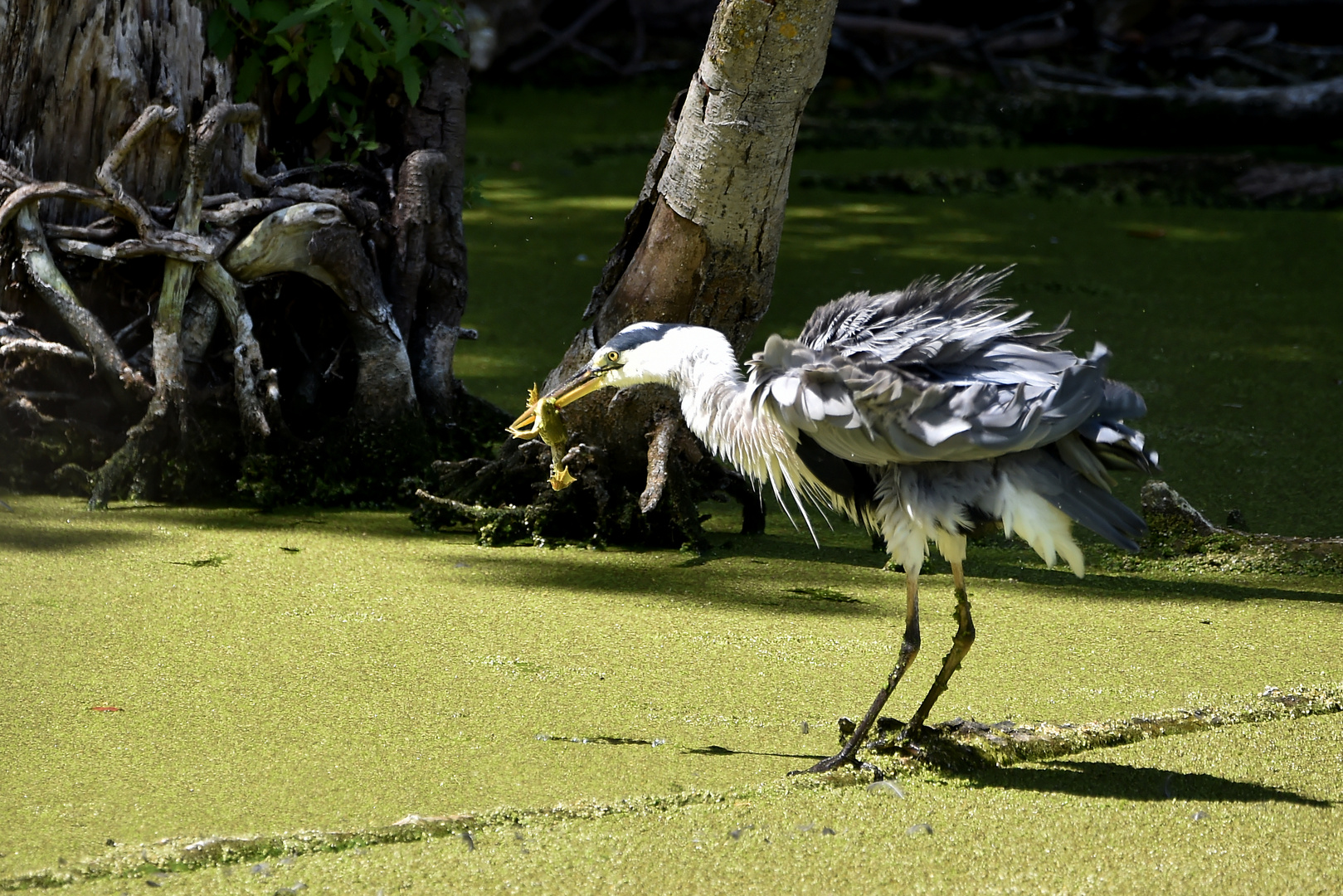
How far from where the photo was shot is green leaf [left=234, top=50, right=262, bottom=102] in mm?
3475

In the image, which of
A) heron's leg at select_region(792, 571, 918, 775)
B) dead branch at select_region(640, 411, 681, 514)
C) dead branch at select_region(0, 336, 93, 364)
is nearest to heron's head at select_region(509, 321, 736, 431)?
dead branch at select_region(640, 411, 681, 514)

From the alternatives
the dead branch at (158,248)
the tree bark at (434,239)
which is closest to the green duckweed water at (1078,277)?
the tree bark at (434,239)

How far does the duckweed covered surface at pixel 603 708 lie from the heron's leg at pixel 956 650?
13 cm

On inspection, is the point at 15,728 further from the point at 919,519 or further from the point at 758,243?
the point at 758,243

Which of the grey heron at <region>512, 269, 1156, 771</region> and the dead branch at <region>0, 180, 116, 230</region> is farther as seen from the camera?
the dead branch at <region>0, 180, 116, 230</region>

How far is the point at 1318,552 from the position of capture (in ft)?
10.3

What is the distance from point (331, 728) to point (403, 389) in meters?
1.49

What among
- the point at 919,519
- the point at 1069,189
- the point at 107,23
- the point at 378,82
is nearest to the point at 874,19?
the point at 1069,189

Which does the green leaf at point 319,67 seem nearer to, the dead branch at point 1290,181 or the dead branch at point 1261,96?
the dead branch at point 1290,181

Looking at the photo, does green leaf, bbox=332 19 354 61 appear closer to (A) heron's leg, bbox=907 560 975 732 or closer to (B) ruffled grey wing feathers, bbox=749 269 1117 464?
(B) ruffled grey wing feathers, bbox=749 269 1117 464

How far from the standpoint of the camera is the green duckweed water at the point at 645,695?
186 cm

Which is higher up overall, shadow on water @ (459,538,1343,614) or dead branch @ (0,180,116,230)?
dead branch @ (0,180,116,230)

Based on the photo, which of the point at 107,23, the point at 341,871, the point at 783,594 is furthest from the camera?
the point at 107,23

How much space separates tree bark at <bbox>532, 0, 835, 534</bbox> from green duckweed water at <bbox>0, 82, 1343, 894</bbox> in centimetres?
38
